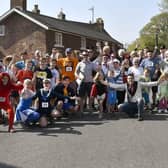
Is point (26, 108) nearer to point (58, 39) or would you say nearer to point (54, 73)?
point (54, 73)

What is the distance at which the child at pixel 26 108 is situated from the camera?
12.1m

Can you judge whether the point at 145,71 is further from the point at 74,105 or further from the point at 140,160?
the point at 140,160

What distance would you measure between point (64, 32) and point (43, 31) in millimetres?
3052

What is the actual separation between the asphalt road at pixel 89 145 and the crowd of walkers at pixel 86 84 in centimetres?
75

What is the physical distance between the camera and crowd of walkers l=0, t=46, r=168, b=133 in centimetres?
1292

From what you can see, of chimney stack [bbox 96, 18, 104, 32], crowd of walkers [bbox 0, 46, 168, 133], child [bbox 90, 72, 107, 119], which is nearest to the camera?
crowd of walkers [bbox 0, 46, 168, 133]

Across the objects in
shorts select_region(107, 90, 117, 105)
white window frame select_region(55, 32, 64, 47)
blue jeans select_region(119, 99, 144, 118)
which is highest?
white window frame select_region(55, 32, 64, 47)

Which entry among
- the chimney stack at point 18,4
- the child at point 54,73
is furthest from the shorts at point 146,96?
the chimney stack at point 18,4

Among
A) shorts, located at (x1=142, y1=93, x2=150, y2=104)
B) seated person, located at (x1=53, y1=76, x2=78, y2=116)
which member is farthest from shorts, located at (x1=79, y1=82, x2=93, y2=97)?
shorts, located at (x1=142, y1=93, x2=150, y2=104)

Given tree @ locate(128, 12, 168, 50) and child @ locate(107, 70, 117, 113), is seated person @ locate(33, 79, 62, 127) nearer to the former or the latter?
child @ locate(107, 70, 117, 113)

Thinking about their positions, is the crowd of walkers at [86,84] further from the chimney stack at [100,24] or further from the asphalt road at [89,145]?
the chimney stack at [100,24]

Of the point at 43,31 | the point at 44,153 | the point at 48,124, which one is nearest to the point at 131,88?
the point at 48,124

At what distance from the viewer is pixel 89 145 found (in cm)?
957

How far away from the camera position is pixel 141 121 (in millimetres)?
12875
